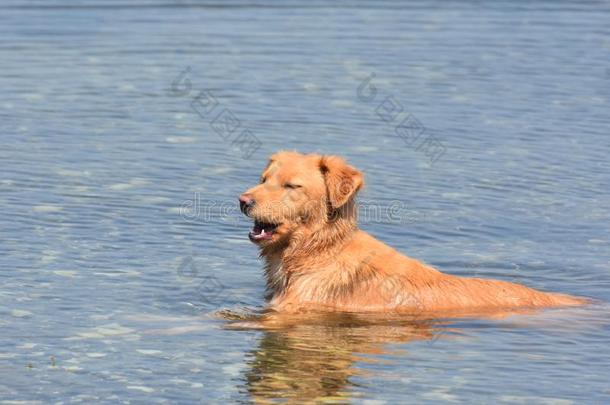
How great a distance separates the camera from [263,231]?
11.8 metres

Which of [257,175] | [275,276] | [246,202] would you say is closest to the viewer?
[246,202]

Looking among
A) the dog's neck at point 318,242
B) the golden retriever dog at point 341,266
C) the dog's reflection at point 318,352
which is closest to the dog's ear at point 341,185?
the golden retriever dog at point 341,266

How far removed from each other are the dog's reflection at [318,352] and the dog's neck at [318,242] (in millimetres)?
521

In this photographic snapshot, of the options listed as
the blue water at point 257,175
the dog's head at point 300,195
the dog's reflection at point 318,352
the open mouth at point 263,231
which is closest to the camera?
the dog's reflection at point 318,352

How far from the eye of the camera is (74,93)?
21.4m

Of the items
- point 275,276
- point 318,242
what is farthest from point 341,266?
point 275,276

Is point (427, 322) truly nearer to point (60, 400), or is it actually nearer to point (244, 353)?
point (244, 353)

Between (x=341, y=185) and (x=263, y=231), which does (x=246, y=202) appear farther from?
(x=341, y=185)

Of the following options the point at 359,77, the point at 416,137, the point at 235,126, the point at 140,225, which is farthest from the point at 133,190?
the point at 359,77

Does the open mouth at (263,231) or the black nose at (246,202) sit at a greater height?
the black nose at (246,202)

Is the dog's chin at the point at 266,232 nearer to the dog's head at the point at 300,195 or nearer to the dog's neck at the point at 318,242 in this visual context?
the dog's head at the point at 300,195

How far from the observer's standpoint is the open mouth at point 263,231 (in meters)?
11.8

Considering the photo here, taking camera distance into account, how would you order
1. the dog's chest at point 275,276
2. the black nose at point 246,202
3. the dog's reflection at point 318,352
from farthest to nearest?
the dog's chest at point 275,276 → the black nose at point 246,202 → the dog's reflection at point 318,352

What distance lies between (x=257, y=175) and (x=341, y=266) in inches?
219
